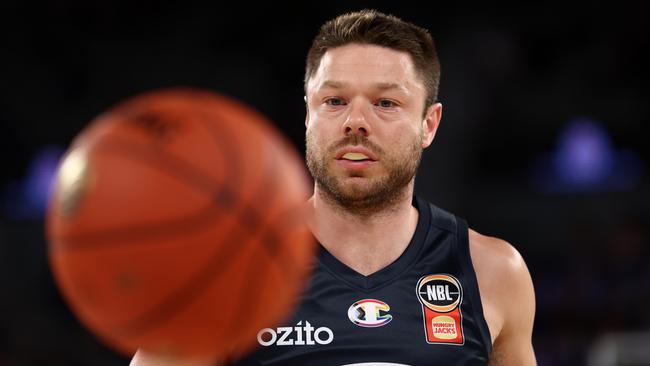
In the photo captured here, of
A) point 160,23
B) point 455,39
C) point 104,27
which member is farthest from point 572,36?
point 104,27

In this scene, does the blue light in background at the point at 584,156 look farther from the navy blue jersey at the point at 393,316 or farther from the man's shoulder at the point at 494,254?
the navy blue jersey at the point at 393,316

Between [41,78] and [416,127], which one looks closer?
[416,127]

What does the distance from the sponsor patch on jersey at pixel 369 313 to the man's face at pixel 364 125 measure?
0.41 m

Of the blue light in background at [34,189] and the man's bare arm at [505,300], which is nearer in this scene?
the man's bare arm at [505,300]

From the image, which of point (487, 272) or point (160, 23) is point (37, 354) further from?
point (487, 272)

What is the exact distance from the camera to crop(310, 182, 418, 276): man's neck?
3.55 metres

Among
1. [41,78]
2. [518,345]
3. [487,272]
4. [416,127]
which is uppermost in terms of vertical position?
[41,78]

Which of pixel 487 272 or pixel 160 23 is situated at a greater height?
pixel 160 23

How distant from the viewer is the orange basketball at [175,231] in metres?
2.10

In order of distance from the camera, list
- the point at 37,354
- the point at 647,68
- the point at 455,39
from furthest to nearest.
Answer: the point at 647,68 < the point at 455,39 < the point at 37,354

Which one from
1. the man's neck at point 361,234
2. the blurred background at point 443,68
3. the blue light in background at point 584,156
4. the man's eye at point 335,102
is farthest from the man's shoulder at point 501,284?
the blue light in background at point 584,156

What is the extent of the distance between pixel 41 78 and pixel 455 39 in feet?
21.7

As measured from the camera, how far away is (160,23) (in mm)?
13398

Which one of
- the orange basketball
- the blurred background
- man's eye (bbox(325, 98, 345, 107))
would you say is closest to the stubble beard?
man's eye (bbox(325, 98, 345, 107))
